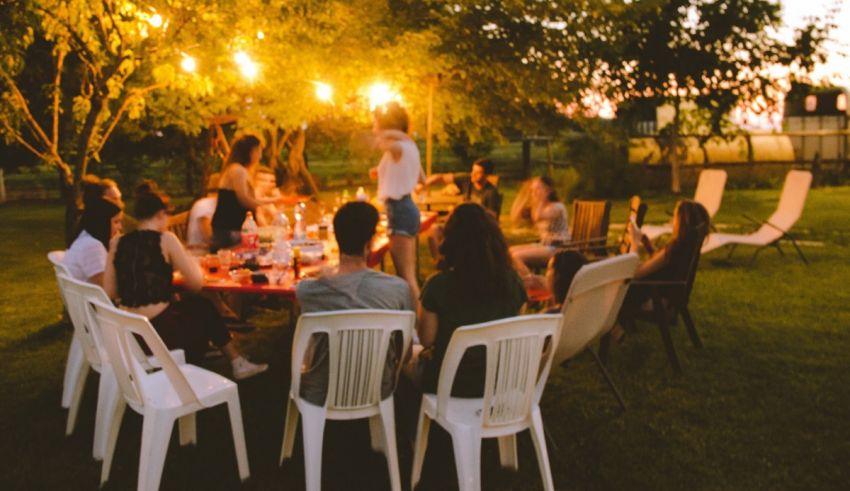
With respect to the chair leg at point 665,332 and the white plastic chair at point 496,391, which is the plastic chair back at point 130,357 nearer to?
the white plastic chair at point 496,391

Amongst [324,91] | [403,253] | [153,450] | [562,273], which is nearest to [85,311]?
[153,450]

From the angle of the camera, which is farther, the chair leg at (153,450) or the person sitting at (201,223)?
the person sitting at (201,223)

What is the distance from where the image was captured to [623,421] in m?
4.45

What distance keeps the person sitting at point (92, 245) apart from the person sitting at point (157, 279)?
0.45 metres

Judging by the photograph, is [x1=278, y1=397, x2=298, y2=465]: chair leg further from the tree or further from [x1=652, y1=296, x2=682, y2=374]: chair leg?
the tree

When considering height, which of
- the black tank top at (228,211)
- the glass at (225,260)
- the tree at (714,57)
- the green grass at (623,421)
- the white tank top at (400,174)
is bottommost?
the green grass at (623,421)

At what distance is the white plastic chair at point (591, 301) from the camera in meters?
3.96

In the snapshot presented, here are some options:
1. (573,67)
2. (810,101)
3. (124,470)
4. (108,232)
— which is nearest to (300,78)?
(573,67)

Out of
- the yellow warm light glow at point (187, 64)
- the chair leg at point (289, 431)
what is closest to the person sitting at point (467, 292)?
the chair leg at point (289, 431)

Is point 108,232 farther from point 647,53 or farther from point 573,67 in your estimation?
point 647,53

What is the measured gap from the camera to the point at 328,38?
9586 millimetres

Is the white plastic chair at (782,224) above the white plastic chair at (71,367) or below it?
above

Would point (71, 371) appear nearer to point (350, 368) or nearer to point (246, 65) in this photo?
point (350, 368)

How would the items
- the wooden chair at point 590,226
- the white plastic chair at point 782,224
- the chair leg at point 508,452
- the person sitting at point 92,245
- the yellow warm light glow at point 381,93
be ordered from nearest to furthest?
the chair leg at point 508,452 → the person sitting at point 92,245 → the wooden chair at point 590,226 → the white plastic chair at point 782,224 → the yellow warm light glow at point 381,93
